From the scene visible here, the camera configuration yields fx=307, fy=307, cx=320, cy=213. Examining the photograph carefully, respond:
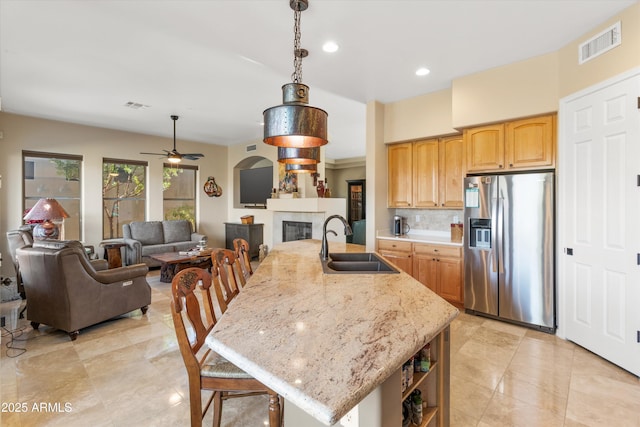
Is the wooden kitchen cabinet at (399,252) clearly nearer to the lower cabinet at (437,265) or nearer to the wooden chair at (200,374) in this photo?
the lower cabinet at (437,265)

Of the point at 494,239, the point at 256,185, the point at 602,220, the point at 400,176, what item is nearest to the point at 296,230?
the point at 256,185

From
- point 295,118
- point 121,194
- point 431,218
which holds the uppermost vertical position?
point 295,118

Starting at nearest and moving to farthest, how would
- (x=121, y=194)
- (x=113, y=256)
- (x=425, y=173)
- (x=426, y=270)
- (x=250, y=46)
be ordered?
1. (x=250, y=46)
2. (x=426, y=270)
3. (x=425, y=173)
4. (x=113, y=256)
5. (x=121, y=194)

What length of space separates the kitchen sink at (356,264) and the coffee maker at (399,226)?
214cm

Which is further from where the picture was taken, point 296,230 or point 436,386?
point 296,230

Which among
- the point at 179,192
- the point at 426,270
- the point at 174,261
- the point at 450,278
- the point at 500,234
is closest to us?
the point at 500,234

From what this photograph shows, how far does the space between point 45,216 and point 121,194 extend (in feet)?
8.12

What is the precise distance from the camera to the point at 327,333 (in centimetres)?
110

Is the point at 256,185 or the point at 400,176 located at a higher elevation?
the point at 256,185

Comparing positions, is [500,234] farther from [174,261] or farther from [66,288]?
[174,261]

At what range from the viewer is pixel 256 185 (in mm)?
7586

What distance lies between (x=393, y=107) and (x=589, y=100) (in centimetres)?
235

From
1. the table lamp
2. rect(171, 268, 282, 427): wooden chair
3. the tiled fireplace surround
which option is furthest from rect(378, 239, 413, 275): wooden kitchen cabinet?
the table lamp

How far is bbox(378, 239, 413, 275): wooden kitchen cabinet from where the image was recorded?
421cm
